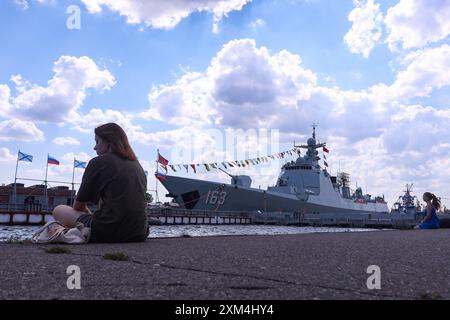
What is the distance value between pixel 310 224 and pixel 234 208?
821 centimetres

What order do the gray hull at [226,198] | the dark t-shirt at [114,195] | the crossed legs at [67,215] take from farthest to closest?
the gray hull at [226,198] < the crossed legs at [67,215] < the dark t-shirt at [114,195]

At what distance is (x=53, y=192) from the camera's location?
5566cm

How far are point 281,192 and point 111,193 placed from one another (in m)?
Answer: 43.8

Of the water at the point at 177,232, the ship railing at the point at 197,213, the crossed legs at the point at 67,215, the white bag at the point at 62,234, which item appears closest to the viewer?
the white bag at the point at 62,234

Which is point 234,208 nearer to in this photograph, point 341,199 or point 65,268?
point 341,199

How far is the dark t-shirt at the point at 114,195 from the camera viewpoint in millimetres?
4797

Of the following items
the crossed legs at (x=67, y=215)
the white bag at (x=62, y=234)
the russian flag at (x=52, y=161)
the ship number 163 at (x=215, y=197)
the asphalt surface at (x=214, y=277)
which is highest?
the russian flag at (x=52, y=161)

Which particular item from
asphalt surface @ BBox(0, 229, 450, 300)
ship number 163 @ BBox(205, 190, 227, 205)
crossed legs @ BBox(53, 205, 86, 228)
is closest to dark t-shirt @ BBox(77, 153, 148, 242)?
crossed legs @ BBox(53, 205, 86, 228)

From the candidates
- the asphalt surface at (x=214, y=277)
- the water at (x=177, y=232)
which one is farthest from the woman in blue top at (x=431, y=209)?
the asphalt surface at (x=214, y=277)

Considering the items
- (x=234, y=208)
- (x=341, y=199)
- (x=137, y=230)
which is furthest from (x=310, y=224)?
(x=137, y=230)

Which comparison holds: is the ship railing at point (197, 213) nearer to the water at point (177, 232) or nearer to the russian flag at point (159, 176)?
the russian flag at point (159, 176)

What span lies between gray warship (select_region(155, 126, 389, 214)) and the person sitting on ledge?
Answer: 36123 millimetres

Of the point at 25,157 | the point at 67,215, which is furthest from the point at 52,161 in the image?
the point at 67,215

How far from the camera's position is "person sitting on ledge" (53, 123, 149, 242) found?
4809 mm
